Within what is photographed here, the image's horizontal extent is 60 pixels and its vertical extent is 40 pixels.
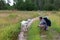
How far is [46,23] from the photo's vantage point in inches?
511

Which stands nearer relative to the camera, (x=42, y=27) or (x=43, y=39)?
(x=43, y=39)

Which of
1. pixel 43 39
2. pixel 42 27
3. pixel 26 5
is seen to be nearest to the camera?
pixel 43 39

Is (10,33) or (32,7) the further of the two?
(32,7)

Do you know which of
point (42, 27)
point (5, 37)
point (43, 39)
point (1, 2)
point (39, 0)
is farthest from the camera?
point (39, 0)

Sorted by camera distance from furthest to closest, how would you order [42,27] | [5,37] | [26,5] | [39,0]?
[39,0] → [26,5] → [42,27] → [5,37]

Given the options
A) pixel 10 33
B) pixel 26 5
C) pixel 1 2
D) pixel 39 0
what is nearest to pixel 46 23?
pixel 10 33

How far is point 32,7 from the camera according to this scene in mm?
45812

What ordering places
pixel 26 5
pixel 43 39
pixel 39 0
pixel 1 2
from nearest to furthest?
pixel 43 39
pixel 26 5
pixel 1 2
pixel 39 0

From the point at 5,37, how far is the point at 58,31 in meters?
3.00

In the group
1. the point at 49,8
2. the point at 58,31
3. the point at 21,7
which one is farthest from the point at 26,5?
the point at 58,31

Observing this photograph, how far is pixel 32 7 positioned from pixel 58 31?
1287 inches

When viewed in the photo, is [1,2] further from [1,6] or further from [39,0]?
[39,0]

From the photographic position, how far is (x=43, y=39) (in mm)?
10609

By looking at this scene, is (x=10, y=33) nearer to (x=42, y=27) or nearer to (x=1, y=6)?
(x=42, y=27)
